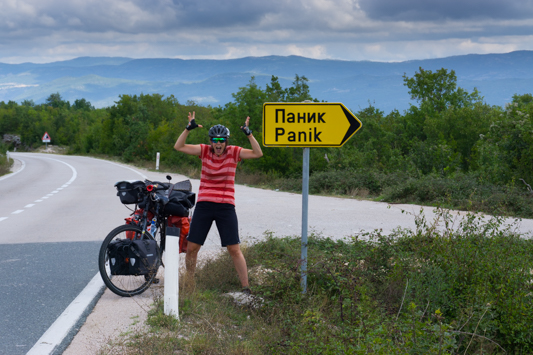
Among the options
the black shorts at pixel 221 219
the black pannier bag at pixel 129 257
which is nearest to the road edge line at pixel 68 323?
the black pannier bag at pixel 129 257

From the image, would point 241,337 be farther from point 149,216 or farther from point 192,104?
point 192,104

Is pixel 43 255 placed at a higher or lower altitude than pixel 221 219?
lower

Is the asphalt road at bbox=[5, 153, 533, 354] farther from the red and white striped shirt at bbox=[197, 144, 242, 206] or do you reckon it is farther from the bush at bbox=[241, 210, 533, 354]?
the red and white striped shirt at bbox=[197, 144, 242, 206]

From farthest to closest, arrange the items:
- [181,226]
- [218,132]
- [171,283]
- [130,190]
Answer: [181,226], [130,190], [218,132], [171,283]

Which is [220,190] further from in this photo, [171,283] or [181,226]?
[171,283]

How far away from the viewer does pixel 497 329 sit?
14.3 feet

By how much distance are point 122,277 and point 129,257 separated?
0.60m

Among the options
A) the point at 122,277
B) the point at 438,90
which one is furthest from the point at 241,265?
the point at 438,90

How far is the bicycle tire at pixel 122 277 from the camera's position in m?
5.30

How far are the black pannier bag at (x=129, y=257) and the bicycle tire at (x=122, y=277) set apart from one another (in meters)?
0.07

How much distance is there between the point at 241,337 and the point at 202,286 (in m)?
1.49

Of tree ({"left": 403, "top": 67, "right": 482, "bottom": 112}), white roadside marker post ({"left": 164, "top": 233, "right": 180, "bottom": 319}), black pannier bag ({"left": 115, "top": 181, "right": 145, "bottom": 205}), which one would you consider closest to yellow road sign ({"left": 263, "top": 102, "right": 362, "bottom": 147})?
white roadside marker post ({"left": 164, "top": 233, "right": 180, "bottom": 319})

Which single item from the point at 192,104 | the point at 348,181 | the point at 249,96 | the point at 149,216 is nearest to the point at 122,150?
the point at 192,104

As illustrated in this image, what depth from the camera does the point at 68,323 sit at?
4.67 m
